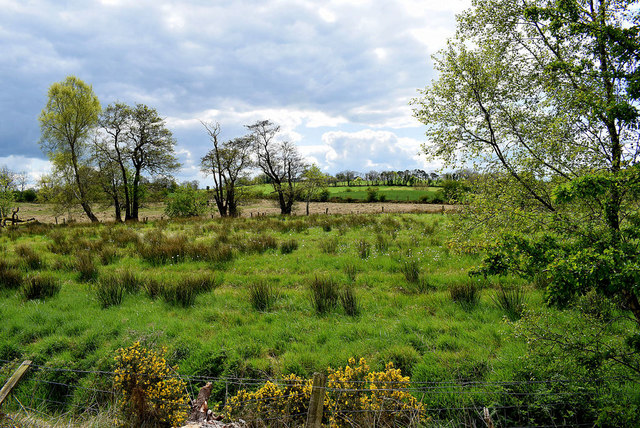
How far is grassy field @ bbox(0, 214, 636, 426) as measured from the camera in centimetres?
495

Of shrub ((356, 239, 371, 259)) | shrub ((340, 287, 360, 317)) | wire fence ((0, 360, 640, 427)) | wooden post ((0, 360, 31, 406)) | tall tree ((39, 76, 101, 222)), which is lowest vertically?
wire fence ((0, 360, 640, 427))

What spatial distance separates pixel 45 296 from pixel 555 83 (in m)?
11.9

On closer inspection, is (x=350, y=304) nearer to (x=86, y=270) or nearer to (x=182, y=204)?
(x=86, y=270)

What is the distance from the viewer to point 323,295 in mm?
6906

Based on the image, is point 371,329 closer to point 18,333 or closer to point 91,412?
point 91,412

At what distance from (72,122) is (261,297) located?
30.5m

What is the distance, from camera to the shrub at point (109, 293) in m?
7.19

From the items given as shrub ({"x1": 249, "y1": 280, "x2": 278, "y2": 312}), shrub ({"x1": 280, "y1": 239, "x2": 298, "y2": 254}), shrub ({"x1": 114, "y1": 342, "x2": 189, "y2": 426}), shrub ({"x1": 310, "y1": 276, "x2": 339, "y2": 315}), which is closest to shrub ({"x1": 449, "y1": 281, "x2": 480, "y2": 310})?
shrub ({"x1": 310, "y1": 276, "x2": 339, "y2": 315})

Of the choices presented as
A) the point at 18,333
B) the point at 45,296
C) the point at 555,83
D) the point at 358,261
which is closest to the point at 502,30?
the point at 555,83

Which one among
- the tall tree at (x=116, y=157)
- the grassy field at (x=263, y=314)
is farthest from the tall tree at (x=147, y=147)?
the grassy field at (x=263, y=314)

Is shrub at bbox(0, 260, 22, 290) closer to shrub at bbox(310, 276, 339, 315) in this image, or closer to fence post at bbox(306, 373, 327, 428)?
shrub at bbox(310, 276, 339, 315)

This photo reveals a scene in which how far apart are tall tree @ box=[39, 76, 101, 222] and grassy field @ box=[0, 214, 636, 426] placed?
840 inches

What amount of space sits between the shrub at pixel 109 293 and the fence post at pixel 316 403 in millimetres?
6227

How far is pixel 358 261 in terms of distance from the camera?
9766 millimetres
